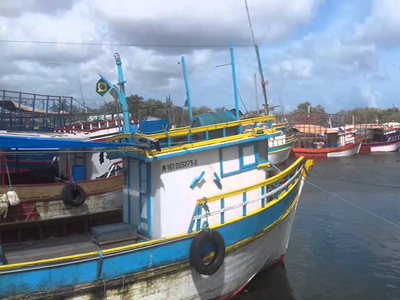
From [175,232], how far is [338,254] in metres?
5.95

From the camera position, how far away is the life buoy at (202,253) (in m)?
7.15

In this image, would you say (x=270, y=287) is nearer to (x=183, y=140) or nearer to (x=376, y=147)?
(x=183, y=140)

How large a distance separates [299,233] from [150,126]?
24.7 ft

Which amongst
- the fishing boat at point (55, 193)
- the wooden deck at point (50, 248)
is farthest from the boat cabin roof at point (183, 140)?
the wooden deck at point (50, 248)

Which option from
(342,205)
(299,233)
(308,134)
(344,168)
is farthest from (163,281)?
(308,134)

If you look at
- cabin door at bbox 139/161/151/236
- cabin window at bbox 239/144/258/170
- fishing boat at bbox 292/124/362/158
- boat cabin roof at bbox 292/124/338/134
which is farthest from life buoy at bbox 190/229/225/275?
boat cabin roof at bbox 292/124/338/134

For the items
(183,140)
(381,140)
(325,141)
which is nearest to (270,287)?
(183,140)

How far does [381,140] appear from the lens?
4703cm

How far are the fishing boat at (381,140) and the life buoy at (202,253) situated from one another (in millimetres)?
41437

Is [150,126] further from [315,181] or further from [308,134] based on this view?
[308,134]

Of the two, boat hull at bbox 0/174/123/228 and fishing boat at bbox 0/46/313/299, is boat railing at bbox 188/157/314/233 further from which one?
boat hull at bbox 0/174/123/228

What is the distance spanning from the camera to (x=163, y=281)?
711 cm

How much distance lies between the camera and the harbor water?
9430 mm

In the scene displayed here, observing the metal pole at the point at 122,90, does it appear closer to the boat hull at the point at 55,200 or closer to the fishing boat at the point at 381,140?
the boat hull at the point at 55,200
